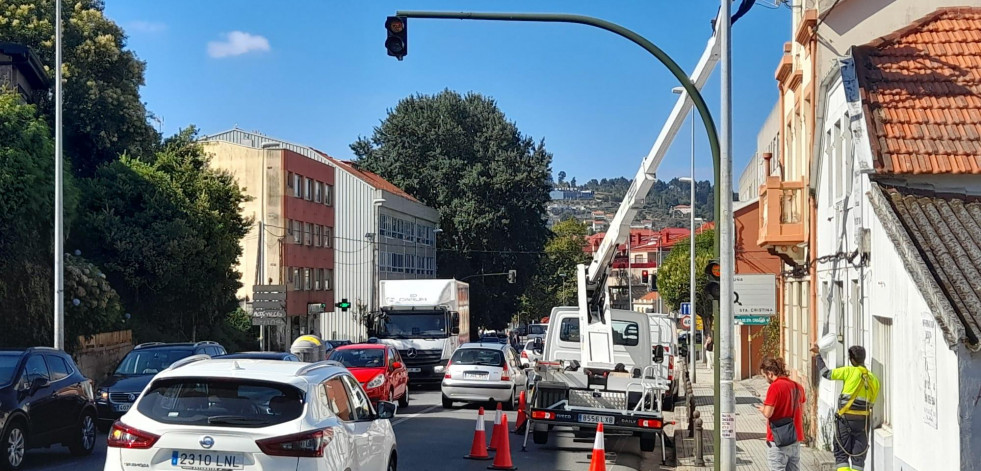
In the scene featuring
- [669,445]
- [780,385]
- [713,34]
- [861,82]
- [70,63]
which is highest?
[70,63]

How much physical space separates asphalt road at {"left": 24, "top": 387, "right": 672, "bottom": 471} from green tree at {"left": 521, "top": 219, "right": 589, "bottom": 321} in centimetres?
3812

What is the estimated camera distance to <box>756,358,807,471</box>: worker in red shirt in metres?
12.1

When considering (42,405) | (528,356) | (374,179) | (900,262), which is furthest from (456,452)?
(374,179)

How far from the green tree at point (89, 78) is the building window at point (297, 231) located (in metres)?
13.1

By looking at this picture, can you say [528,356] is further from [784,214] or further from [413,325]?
[784,214]

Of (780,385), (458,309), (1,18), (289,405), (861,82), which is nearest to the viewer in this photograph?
(289,405)

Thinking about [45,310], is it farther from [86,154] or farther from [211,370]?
[211,370]

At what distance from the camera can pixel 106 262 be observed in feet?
128

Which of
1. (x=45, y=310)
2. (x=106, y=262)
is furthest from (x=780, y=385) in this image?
(x=106, y=262)

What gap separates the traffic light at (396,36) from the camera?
1442 centimetres

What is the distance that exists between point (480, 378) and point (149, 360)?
818cm

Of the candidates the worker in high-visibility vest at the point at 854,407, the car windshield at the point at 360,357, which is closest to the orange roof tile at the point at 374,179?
the car windshield at the point at 360,357

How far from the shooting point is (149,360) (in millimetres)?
20672

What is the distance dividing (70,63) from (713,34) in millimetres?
31091
